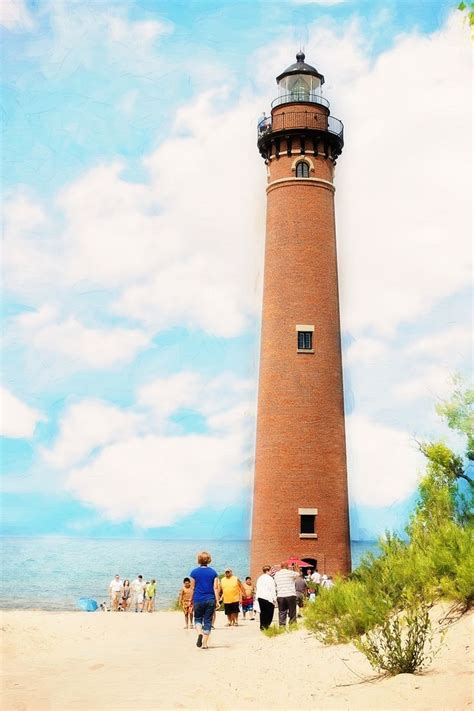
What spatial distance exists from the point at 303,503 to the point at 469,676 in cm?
2222

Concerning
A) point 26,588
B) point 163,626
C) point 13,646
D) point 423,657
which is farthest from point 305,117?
point 26,588

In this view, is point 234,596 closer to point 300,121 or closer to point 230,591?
Result: point 230,591

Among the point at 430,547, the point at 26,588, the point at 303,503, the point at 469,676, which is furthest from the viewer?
the point at 26,588

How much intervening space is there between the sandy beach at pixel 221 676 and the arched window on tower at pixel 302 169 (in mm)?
22430

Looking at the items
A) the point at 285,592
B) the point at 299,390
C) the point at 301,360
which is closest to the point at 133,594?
the point at 299,390

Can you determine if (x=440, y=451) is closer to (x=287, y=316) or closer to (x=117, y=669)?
(x=287, y=316)

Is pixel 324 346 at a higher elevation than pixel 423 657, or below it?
higher

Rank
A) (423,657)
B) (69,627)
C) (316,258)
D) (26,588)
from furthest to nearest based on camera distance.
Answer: (26,588), (316,258), (69,627), (423,657)

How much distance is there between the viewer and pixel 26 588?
79625mm

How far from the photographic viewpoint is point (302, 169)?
3584 cm

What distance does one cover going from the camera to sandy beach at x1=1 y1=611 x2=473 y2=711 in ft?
32.6

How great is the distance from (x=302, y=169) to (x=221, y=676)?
27246 millimetres

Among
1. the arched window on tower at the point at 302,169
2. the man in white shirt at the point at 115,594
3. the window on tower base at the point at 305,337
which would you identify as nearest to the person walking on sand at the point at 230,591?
the man in white shirt at the point at 115,594

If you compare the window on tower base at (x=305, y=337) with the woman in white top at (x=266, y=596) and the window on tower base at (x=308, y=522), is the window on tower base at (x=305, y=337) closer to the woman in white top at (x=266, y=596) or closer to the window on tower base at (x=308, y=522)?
the window on tower base at (x=308, y=522)
